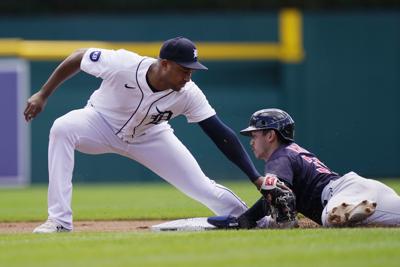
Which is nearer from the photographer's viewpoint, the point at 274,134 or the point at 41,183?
the point at 274,134

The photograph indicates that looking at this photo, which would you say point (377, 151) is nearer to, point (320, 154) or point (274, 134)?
point (320, 154)

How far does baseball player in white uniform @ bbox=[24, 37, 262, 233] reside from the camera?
607 centimetres

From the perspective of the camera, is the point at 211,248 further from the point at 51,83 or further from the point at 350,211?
the point at 51,83

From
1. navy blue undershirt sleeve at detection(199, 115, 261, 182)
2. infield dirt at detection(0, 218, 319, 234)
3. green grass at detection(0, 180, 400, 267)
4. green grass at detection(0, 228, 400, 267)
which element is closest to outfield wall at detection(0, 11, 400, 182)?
infield dirt at detection(0, 218, 319, 234)

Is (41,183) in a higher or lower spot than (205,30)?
lower

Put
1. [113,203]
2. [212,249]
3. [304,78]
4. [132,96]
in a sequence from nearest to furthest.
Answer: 1. [212,249]
2. [132,96]
3. [113,203]
4. [304,78]

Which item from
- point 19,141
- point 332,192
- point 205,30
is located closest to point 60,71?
point 332,192

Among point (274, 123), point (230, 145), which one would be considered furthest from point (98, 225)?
point (274, 123)

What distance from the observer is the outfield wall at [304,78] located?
1431 centimetres

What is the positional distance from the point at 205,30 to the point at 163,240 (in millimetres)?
9649

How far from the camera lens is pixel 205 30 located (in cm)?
1469

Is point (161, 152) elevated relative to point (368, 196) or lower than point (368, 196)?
elevated

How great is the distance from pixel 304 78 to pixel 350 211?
9096 millimetres

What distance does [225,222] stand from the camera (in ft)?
20.7
